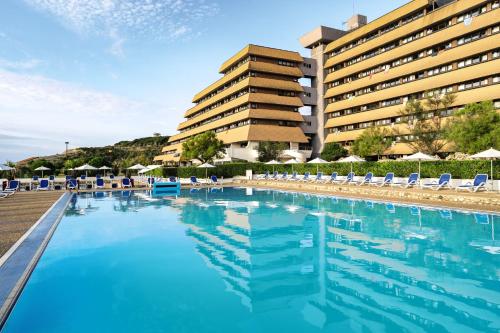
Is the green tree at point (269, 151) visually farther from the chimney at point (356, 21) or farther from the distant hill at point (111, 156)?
the chimney at point (356, 21)

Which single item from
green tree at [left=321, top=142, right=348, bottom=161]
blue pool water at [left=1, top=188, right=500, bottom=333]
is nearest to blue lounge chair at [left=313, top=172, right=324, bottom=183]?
green tree at [left=321, top=142, right=348, bottom=161]

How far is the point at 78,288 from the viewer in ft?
21.2

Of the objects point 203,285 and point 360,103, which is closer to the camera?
point 203,285

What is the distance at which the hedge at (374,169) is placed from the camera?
1984 centimetres

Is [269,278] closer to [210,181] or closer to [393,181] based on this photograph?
[393,181]

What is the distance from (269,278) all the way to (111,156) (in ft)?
308

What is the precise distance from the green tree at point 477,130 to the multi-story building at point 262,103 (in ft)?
78.7

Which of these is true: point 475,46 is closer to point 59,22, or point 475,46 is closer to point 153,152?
point 59,22

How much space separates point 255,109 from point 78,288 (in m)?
46.9

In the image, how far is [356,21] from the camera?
6034cm

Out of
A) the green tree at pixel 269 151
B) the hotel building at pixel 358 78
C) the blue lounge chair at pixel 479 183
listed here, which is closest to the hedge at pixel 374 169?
→ the blue lounge chair at pixel 479 183

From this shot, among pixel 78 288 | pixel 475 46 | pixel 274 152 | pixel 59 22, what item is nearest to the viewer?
pixel 78 288

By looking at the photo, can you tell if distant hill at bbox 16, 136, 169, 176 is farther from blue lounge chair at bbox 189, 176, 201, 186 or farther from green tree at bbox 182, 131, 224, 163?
blue lounge chair at bbox 189, 176, 201, 186

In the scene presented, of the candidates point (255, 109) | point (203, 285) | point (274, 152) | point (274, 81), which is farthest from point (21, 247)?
point (274, 81)
